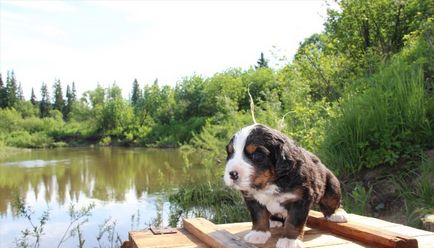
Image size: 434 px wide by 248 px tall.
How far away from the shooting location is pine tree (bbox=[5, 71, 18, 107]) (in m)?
75.7

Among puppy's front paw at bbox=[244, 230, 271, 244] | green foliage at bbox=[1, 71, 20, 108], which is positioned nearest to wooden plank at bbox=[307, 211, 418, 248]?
puppy's front paw at bbox=[244, 230, 271, 244]

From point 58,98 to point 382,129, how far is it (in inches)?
3464

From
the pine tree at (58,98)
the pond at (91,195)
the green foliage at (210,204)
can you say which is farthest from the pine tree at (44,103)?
the green foliage at (210,204)

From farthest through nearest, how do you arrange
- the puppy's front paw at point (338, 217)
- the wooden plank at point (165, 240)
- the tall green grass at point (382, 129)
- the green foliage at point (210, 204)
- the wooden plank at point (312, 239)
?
the green foliage at point (210, 204) < the tall green grass at point (382, 129) < the puppy's front paw at point (338, 217) < the wooden plank at point (165, 240) < the wooden plank at point (312, 239)

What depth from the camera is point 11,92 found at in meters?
76.8

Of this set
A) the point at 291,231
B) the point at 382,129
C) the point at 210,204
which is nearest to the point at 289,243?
the point at 291,231

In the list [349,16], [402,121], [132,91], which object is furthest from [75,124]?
[402,121]

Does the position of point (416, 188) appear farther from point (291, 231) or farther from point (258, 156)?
point (258, 156)

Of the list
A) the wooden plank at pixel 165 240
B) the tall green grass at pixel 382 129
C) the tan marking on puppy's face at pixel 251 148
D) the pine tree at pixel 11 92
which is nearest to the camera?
the tan marking on puppy's face at pixel 251 148

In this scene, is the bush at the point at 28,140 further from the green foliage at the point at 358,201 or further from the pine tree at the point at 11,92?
the green foliage at the point at 358,201

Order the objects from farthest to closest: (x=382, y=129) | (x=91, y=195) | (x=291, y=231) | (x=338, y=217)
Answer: (x=91, y=195), (x=382, y=129), (x=338, y=217), (x=291, y=231)

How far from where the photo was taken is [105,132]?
6291cm

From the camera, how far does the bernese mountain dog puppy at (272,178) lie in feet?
7.25

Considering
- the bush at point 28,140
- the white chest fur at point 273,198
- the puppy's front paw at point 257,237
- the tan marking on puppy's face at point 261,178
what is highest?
the tan marking on puppy's face at point 261,178
